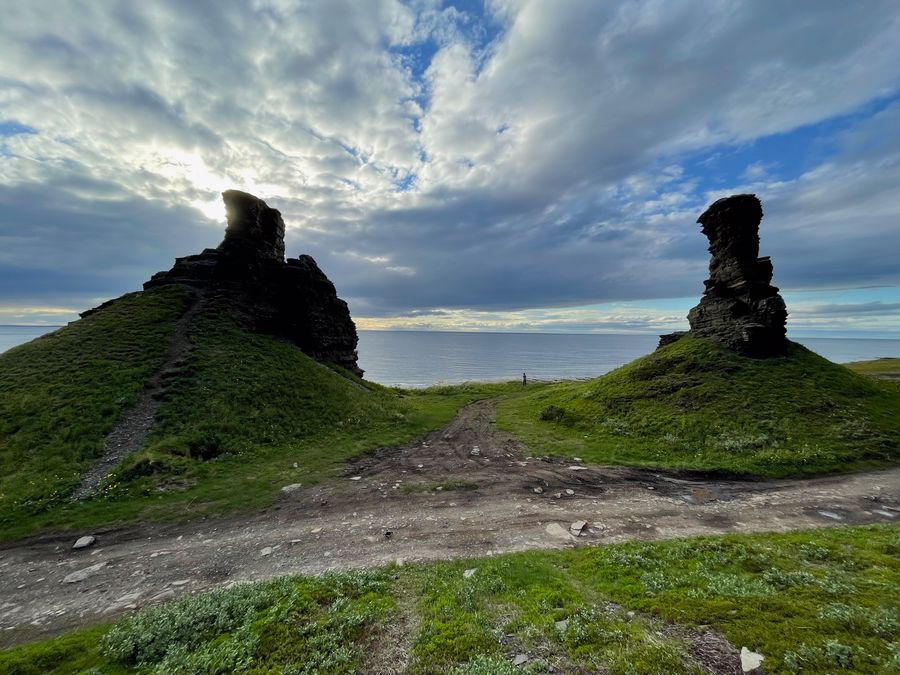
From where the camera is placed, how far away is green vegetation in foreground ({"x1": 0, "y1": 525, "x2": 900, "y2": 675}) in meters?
6.44

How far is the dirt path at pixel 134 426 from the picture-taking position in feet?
57.5

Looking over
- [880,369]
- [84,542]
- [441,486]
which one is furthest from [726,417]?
[880,369]

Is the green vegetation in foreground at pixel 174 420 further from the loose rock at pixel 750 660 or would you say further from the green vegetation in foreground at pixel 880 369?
the green vegetation in foreground at pixel 880 369

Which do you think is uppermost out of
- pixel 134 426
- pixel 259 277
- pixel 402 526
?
pixel 259 277

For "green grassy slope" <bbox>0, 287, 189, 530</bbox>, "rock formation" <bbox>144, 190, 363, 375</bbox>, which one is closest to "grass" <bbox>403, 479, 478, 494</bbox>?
"green grassy slope" <bbox>0, 287, 189, 530</bbox>

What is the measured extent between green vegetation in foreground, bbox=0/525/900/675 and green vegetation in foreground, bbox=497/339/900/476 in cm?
1264

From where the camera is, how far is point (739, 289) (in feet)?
124

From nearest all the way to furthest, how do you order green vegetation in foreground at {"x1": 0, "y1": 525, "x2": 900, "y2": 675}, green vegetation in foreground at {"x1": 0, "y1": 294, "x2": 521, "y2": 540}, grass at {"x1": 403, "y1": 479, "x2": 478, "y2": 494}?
green vegetation in foreground at {"x1": 0, "y1": 525, "x2": 900, "y2": 675}, green vegetation in foreground at {"x1": 0, "y1": 294, "x2": 521, "y2": 540}, grass at {"x1": 403, "y1": 479, "x2": 478, "y2": 494}

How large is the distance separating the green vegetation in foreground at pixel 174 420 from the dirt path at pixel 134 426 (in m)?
0.46

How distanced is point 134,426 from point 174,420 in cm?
207

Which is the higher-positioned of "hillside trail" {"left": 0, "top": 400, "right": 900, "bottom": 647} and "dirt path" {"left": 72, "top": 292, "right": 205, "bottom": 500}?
"dirt path" {"left": 72, "top": 292, "right": 205, "bottom": 500}

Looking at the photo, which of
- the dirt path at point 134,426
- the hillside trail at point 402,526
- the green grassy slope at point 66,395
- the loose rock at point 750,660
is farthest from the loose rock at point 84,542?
the loose rock at point 750,660

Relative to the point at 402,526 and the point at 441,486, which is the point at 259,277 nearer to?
the point at 441,486

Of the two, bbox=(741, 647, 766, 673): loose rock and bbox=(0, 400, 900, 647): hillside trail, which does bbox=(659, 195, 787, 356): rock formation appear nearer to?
bbox=(0, 400, 900, 647): hillside trail
